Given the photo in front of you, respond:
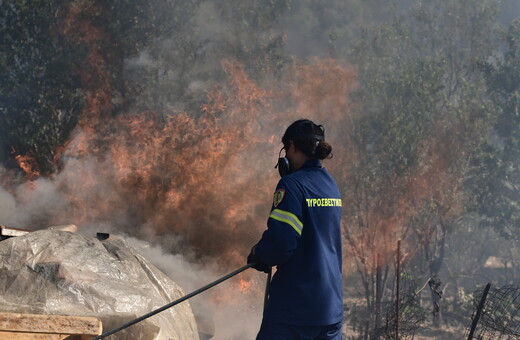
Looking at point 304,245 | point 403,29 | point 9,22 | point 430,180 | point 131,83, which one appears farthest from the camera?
point 403,29

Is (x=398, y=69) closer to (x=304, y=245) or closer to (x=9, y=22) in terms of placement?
(x=9, y=22)

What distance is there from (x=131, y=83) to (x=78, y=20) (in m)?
1.71

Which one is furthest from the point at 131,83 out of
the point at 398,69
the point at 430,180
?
the point at 398,69

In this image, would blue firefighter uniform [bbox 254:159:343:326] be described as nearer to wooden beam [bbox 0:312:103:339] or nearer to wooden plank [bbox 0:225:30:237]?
wooden beam [bbox 0:312:103:339]

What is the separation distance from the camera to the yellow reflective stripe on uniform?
8.79 feet

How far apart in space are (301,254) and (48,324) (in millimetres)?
1434

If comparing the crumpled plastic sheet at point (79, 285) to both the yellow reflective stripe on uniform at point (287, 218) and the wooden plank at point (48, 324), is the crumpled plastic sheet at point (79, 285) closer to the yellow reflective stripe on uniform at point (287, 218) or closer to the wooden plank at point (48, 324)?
the wooden plank at point (48, 324)

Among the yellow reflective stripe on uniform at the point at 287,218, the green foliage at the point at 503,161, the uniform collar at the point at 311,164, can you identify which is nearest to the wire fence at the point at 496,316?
the uniform collar at the point at 311,164

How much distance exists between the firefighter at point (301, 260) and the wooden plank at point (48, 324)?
39.0 inches

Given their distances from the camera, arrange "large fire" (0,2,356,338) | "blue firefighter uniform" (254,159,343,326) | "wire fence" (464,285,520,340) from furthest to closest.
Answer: "large fire" (0,2,356,338), "wire fence" (464,285,520,340), "blue firefighter uniform" (254,159,343,326)

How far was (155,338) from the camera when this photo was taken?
4.23 meters

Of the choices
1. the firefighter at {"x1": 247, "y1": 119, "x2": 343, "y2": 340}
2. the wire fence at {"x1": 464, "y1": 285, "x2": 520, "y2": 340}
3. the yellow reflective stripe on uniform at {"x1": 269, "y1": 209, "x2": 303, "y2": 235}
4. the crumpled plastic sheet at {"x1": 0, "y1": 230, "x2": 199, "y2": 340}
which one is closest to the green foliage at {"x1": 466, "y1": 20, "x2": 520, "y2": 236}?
the wire fence at {"x1": 464, "y1": 285, "x2": 520, "y2": 340}

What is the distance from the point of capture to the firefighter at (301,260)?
268 centimetres

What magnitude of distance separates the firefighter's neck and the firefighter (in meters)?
0.09
